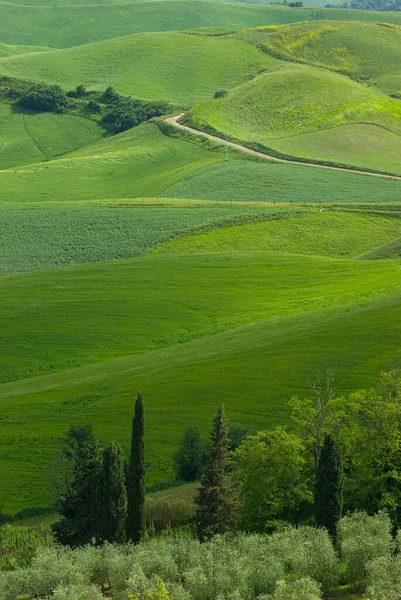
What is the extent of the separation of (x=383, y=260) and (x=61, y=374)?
41.4 m

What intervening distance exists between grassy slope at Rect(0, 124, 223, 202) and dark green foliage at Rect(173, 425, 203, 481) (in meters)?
91.8

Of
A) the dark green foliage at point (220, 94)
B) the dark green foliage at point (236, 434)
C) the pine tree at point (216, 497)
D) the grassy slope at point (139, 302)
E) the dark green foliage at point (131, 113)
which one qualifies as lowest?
the grassy slope at point (139, 302)

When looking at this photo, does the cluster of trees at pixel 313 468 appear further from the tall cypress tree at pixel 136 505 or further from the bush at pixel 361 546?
the tall cypress tree at pixel 136 505

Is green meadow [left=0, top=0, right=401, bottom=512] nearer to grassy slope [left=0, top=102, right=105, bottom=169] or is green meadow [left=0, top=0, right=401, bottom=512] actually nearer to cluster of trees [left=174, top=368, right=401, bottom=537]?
grassy slope [left=0, top=102, right=105, bottom=169]

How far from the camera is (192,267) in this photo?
9894cm

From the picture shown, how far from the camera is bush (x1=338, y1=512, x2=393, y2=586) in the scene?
38531 millimetres

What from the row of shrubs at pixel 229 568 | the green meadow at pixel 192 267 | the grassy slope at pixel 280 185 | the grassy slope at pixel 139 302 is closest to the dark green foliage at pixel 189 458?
the green meadow at pixel 192 267

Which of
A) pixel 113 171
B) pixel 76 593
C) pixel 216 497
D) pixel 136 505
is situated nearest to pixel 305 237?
pixel 113 171

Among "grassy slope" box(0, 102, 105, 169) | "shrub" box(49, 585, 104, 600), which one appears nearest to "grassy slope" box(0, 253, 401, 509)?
"shrub" box(49, 585, 104, 600)

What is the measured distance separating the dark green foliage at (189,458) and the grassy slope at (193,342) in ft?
4.46

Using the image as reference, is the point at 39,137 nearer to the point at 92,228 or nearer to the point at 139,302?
the point at 92,228

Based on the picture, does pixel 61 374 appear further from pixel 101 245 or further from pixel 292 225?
pixel 292 225

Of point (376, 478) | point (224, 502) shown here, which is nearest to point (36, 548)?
point (224, 502)

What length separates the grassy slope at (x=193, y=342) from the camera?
6038 centimetres
